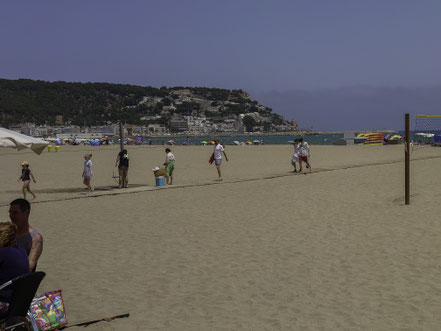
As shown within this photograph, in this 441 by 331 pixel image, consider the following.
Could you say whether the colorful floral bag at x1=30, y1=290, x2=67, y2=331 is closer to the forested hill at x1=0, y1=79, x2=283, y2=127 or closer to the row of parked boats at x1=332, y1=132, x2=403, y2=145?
the row of parked boats at x1=332, y1=132, x2=403, y2=145

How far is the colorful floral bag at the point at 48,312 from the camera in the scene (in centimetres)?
370

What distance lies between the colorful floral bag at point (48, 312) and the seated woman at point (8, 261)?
0.47m

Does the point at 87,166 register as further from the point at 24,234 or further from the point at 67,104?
the point at 67,104

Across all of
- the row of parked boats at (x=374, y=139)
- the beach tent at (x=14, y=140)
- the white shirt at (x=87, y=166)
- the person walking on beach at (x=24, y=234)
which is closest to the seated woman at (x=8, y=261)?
the person walking on beach at (x=24, y=234)

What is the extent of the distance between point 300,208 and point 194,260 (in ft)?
13.0

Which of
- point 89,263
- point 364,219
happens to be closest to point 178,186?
point 364,219

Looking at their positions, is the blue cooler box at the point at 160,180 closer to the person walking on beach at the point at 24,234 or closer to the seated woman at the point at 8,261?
the person walking on beach at the point at 24,234

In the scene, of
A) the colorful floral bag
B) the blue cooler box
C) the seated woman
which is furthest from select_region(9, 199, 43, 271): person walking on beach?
the blue cooler box

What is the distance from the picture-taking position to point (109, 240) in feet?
23.3

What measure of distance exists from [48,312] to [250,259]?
8.72 ft

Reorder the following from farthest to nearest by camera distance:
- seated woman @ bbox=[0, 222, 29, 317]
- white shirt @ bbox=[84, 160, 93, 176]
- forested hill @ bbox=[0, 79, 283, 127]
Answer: forested hill @ bbox=[0, 79, 283, 127], white shirt @ bbox=[84, 160, 93, 176], seated woman @ bbox=[0, 222, 29, 317]

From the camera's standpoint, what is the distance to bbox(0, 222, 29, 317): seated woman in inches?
127

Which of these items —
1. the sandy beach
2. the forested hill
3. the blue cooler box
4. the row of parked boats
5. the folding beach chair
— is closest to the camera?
the folding beach chair

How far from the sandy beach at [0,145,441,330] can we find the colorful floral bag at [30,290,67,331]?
0.65 feet
